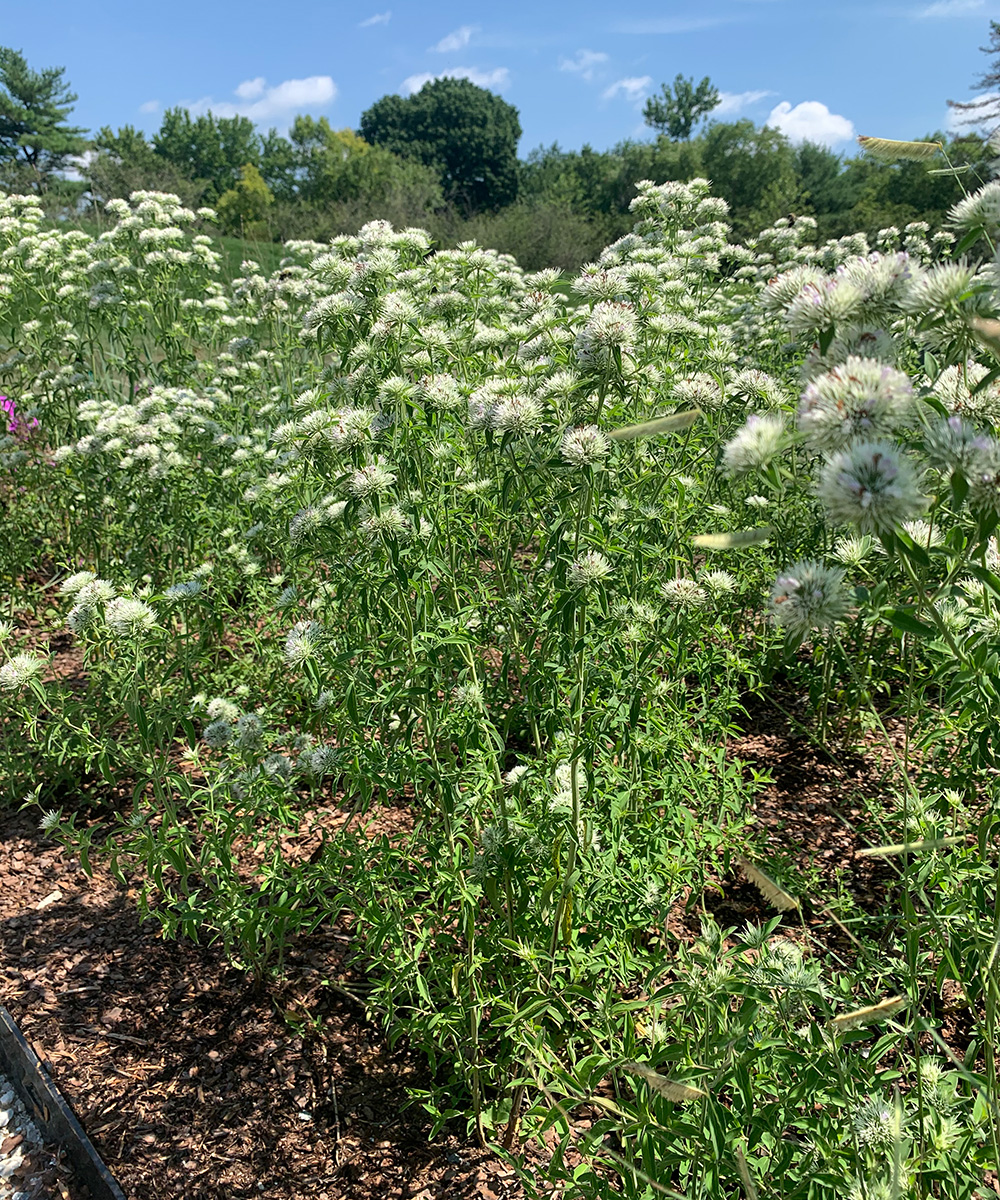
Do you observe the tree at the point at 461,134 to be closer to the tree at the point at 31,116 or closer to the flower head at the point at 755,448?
the tree at the point at 31,116

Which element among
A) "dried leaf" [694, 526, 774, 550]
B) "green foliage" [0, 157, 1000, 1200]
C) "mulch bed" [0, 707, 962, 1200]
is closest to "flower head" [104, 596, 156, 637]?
"green foliage" [0, 157, 1000, 1200]

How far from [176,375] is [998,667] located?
568cm

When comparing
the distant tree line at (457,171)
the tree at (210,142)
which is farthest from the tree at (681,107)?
the tree at (210,142)

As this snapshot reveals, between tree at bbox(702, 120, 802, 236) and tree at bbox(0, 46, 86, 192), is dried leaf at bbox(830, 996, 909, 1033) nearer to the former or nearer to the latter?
tree at bbox(702, 120, 802, 236)

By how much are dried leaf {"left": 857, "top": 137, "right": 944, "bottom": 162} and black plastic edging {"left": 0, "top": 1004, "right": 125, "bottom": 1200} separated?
3.42m

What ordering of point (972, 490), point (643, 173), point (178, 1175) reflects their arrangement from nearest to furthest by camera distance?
1. point (972, 490)
2. point (178, 1175)
3. point (643, 173)

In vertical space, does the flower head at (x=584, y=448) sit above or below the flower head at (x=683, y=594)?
above

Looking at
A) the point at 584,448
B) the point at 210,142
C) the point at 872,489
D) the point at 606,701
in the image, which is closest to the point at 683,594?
the point at 606,701

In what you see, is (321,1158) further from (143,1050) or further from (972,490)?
(972,490)

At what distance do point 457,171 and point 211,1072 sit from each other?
102m

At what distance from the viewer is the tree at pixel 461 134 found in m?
89.4

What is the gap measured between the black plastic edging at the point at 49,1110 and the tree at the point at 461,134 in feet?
311

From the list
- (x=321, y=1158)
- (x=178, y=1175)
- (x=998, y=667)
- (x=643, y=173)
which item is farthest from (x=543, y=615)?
(x=643, y=173)

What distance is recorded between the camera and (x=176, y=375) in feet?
19.0
